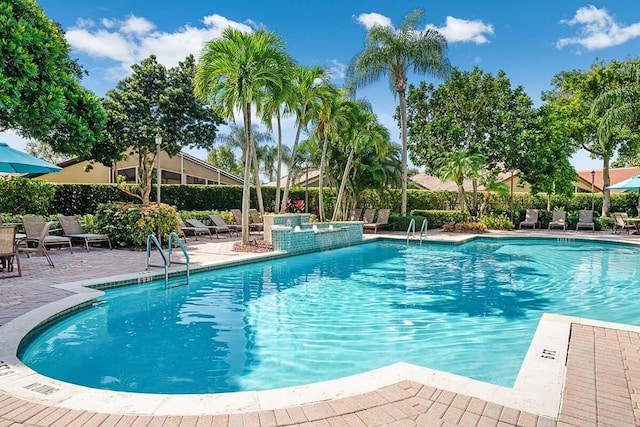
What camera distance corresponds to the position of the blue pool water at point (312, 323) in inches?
178

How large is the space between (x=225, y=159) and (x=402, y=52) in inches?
1210

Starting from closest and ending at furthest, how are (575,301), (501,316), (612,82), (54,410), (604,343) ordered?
1. (54,410)
2. (604,343)
3. (501,316)
4. (575,301)
5. (612,82)

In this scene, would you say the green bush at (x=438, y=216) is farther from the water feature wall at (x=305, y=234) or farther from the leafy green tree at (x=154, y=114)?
the leafy green tree at (x=154, y=114)

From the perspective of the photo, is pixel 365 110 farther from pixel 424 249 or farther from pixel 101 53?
pixel 101 53

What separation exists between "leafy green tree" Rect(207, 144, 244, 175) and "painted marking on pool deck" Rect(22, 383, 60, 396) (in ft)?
136

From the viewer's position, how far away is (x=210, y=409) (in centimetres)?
301

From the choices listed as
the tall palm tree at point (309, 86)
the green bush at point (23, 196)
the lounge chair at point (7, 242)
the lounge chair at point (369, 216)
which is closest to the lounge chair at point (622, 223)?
the lounge chair at point (369, 216)

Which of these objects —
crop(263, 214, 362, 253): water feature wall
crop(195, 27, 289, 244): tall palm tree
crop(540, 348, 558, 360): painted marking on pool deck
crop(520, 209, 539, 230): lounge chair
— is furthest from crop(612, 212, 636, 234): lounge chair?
crop(540, 348, 558, 360): painted marking on pool deck

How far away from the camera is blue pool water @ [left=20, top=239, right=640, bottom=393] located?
4.53m

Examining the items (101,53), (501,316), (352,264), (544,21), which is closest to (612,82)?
(544,21)

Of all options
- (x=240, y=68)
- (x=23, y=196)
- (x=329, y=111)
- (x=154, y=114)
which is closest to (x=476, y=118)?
(x=329, y=111)

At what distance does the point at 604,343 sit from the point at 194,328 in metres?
5.09

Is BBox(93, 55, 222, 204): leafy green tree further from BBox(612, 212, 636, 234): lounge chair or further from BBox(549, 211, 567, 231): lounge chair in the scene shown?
BBox(612, 212, 636, 234): lounge chair

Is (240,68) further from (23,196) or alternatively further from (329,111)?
(23,196)
